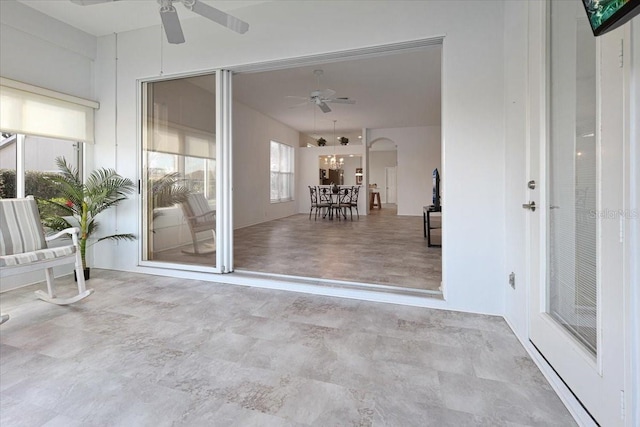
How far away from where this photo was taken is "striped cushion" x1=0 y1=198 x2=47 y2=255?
8.59ft

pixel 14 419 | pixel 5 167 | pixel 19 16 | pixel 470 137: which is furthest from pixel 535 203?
pixel 19 16

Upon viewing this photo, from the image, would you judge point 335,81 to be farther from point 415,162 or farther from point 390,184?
point 390,184

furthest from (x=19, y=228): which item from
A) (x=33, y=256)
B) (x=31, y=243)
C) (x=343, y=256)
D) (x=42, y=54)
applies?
(x=343, y=256)

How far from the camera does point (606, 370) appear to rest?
1161mm

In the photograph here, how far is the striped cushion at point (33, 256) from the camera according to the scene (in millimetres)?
2285

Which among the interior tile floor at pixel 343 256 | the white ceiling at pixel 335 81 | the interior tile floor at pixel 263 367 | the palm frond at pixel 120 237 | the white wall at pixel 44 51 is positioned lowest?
the interior tile floor at pixel 263 367

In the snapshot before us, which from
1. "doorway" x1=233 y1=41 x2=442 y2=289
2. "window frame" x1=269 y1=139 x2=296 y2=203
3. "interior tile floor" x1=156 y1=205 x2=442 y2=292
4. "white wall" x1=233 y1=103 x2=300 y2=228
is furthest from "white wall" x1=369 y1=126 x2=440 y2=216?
"white wall" x1=233 y1=103 x2=300 y2=228

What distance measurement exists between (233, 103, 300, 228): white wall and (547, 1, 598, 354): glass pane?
20.0 ft

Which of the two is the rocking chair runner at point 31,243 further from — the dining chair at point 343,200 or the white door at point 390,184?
the white door at point 390,184

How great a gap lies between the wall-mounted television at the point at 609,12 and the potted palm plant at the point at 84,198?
13.3 feet

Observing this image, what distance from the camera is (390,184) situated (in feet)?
52.0

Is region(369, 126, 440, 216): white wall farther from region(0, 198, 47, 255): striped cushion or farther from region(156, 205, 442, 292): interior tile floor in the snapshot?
region(0, 198, 47, 255): striped cushion

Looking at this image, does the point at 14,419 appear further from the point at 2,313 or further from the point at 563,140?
the point at 563,140

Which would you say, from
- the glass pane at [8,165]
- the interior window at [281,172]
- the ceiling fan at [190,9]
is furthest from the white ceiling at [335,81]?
the glass pane at [8,165]
